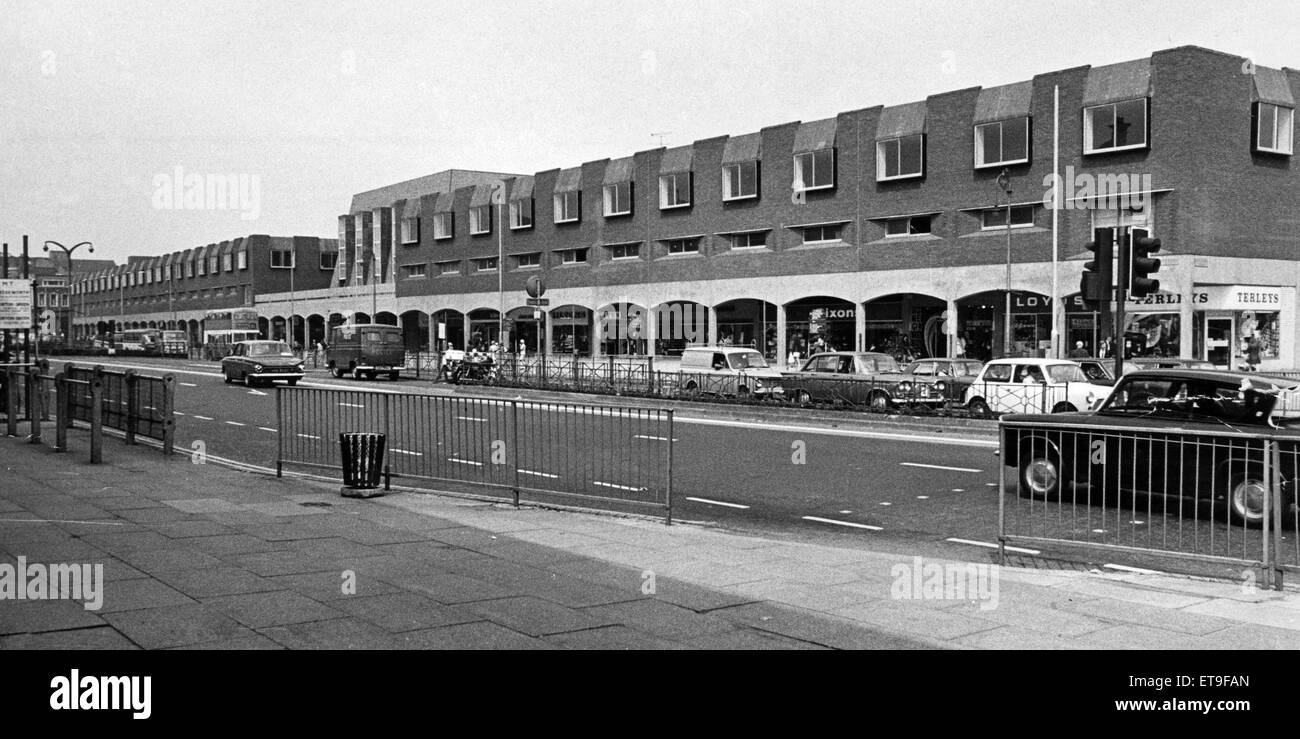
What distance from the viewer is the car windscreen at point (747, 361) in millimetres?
31438

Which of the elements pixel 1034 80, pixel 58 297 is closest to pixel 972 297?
pixel 1034 80

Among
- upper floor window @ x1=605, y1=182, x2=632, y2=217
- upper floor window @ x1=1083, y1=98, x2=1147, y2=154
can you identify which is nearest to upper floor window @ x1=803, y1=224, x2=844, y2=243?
upper floor window @ x1=1083, y1=98, x2=1147, y2=154

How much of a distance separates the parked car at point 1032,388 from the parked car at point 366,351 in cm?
2899

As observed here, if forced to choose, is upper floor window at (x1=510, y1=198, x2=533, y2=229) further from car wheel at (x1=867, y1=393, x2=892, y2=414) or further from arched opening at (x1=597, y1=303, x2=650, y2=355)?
car wheel at (x1=867, y1=393, x2=892, y2=414)

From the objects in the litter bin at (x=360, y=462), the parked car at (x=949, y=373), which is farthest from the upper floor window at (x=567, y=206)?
the litter bin at (x=360, y=462)

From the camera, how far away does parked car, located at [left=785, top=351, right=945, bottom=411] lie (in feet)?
83.5

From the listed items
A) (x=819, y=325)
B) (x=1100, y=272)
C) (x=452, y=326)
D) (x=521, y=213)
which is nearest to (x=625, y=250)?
(x=521, y=213)

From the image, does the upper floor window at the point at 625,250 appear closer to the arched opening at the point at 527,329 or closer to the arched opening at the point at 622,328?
the arched opening at the point at 622,328

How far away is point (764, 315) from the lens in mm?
53219

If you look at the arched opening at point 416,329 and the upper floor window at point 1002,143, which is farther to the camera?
the arched opening at point 416,329

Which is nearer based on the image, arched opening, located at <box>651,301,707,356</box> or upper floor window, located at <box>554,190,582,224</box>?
arched opening, located at <box>651,301,707,356</box>

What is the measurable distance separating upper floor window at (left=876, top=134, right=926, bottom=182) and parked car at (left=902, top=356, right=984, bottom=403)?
61.2 feet

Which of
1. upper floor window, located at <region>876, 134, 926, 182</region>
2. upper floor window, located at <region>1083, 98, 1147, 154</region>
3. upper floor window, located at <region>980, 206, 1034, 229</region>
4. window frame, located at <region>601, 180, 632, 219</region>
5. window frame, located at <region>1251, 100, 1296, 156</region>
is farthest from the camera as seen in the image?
window frame, located at <region>601, 180, 632, 219</region>
